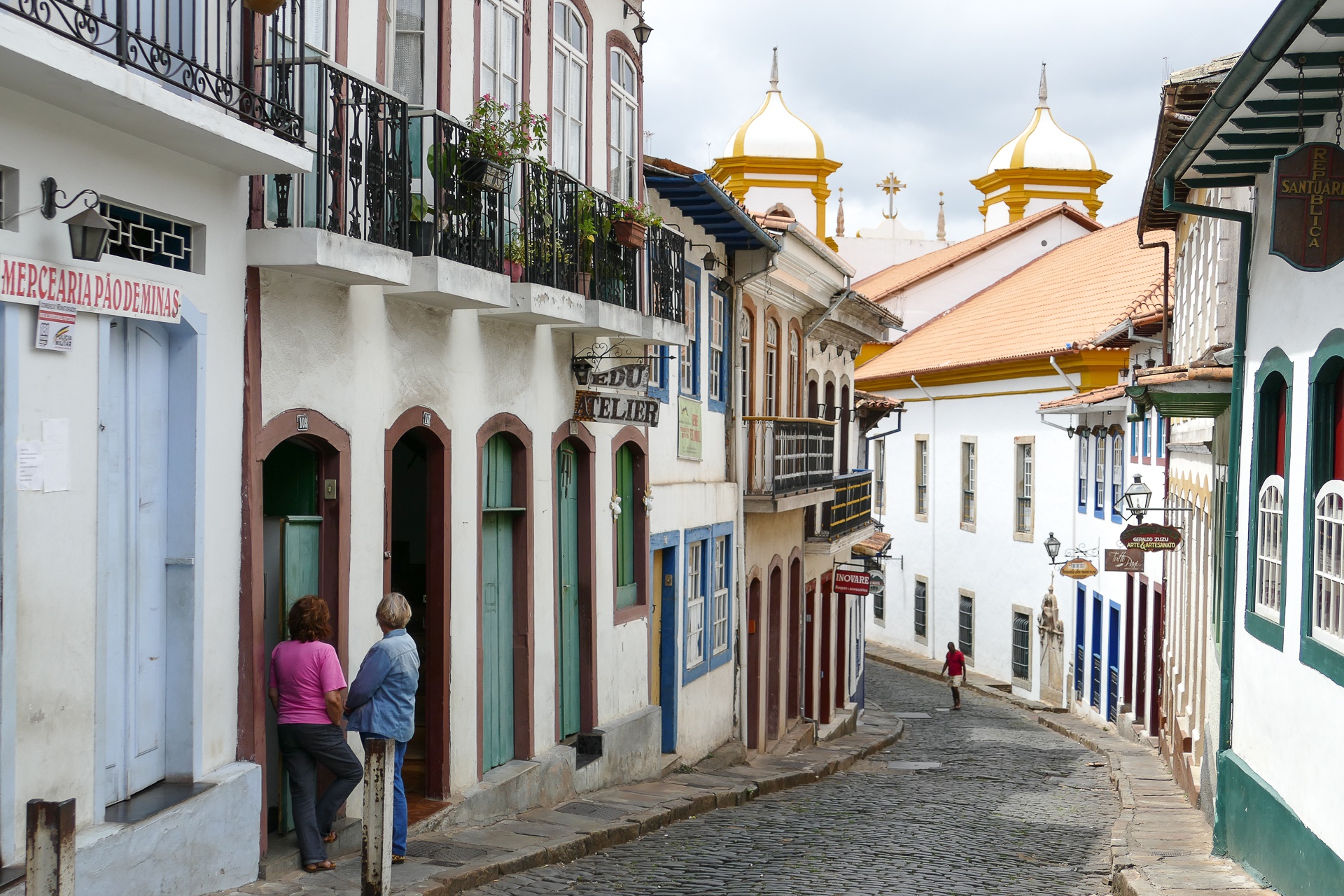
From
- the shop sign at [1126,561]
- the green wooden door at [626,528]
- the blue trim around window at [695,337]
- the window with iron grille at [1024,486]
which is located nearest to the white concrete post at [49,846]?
the green wooden door at [626,528]

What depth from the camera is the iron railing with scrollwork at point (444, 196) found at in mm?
9516

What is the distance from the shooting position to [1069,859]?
12219 millimetres

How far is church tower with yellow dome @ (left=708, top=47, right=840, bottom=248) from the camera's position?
149ft

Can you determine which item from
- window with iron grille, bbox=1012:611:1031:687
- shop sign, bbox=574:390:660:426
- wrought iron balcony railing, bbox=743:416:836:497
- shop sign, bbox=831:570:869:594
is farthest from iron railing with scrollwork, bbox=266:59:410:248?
window with iron grille, bbox=1012:611:1031:687

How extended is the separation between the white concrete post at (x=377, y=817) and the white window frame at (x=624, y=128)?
23.9ft

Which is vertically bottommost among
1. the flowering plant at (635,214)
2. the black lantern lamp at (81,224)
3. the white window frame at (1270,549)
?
the white window frame at (1270,549)

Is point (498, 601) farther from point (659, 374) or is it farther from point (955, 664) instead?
point (955, 664)

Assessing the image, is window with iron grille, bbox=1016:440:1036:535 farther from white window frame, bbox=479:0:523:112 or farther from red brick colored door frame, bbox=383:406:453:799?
red brick colored door frame, bbox=383:406:453:799

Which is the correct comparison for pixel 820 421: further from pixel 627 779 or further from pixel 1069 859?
pixel 1069 859

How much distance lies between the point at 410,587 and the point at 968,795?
285 inches

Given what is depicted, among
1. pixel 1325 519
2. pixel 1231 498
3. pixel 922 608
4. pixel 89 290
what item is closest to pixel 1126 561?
pixel 1231 498

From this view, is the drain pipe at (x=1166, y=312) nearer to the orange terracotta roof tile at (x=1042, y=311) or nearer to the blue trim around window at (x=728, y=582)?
the orange terracotta roof tile at (x=1042, y=311)

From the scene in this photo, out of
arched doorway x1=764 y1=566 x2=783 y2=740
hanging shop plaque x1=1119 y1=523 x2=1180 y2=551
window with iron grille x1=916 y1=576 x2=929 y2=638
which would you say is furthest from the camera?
window with iron grille x1=916 y1=576 x2=929 y2=638

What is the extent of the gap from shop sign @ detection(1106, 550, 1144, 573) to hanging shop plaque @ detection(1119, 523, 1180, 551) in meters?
2.90
